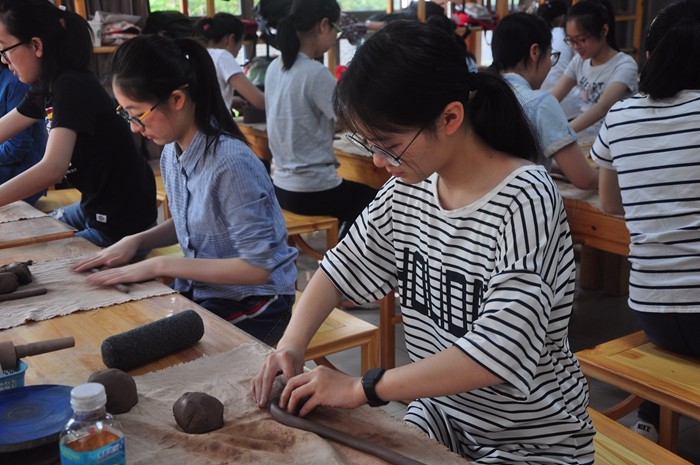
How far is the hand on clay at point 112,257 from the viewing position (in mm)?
1741

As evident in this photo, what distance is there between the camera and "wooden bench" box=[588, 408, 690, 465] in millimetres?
1438

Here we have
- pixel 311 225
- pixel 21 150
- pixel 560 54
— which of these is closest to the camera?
pixel 21 150

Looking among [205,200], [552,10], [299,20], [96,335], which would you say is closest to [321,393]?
[96,335]

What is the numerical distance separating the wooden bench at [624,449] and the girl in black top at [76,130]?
160 centimetres

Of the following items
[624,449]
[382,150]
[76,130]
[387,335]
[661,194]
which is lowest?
[387,335]

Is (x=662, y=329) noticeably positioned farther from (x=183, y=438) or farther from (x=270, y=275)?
(x=183, y=438)

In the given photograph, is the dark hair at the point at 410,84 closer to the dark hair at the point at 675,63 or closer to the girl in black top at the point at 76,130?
the dark hair at the point at 675,63

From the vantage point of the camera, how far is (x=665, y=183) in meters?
1.86

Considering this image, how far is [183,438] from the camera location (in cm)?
102

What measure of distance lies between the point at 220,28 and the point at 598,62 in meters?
2.01

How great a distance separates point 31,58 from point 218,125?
0.88 metres

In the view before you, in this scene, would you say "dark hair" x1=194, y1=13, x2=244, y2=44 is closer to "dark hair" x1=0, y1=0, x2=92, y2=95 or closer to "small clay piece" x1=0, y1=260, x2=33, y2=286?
"dark hair" x1=0, y1=0, x2=92, y2=95

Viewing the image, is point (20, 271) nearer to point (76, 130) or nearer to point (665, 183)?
point (76, 130)

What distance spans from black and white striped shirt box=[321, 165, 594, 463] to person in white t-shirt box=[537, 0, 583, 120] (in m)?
2.15
